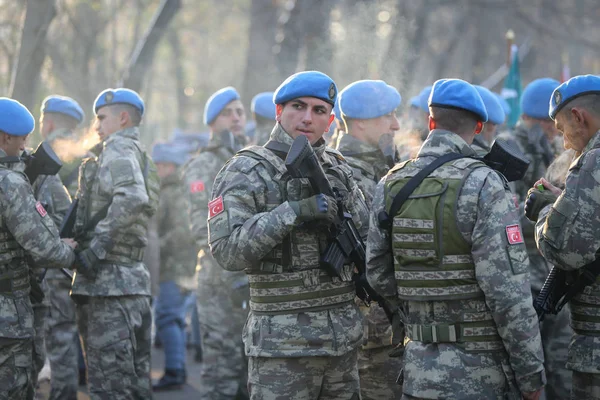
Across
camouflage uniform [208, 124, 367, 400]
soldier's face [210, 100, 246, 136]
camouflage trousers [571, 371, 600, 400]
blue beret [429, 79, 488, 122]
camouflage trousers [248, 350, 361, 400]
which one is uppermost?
soldier's face [210, 100, 246, 136]

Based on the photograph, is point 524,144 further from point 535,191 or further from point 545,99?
point 535,191

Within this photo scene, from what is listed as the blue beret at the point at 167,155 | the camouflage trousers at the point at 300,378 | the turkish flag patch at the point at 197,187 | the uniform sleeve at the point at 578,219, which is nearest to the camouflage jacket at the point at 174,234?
the blue beret at the point at 167,155

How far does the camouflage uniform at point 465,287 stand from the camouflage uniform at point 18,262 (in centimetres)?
243

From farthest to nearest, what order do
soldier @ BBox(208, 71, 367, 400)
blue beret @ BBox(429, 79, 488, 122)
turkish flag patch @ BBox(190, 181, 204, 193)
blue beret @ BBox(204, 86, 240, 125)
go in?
blue beret @ BBox(204, 86, 240, 125) → turkish flag patch @ BBox(190, 181, 204, 193) → soldier @ BBox(208, 71, 367, 400) → blue beret @ BBox(429, 79, 488, 122)

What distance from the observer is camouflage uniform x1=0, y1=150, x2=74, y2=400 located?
17.4ft

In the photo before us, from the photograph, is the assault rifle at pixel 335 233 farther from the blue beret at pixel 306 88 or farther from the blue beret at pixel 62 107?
the blue beret at pixel 62 107

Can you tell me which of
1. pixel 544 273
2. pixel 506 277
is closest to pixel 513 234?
pixel 506 277

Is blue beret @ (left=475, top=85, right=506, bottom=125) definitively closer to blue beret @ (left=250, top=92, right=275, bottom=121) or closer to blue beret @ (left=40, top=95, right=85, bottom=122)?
blue beret @ (left=250, top=92, right=275, bottom=121)

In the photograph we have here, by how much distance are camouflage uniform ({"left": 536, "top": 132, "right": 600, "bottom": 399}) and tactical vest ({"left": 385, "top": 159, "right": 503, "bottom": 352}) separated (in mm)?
568

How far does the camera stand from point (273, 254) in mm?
4340

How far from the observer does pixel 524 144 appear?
724 centimetres

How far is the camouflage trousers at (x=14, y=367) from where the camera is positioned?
538cm

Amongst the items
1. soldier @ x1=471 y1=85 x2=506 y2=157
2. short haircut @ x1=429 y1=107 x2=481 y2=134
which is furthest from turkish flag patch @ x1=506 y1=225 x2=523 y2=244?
soldier @ x1=471 y1=85 x2=506 y2=157

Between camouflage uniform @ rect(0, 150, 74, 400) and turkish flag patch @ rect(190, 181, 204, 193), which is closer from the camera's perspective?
camouflage uniform @ rect(0, 150, 74, 400)
